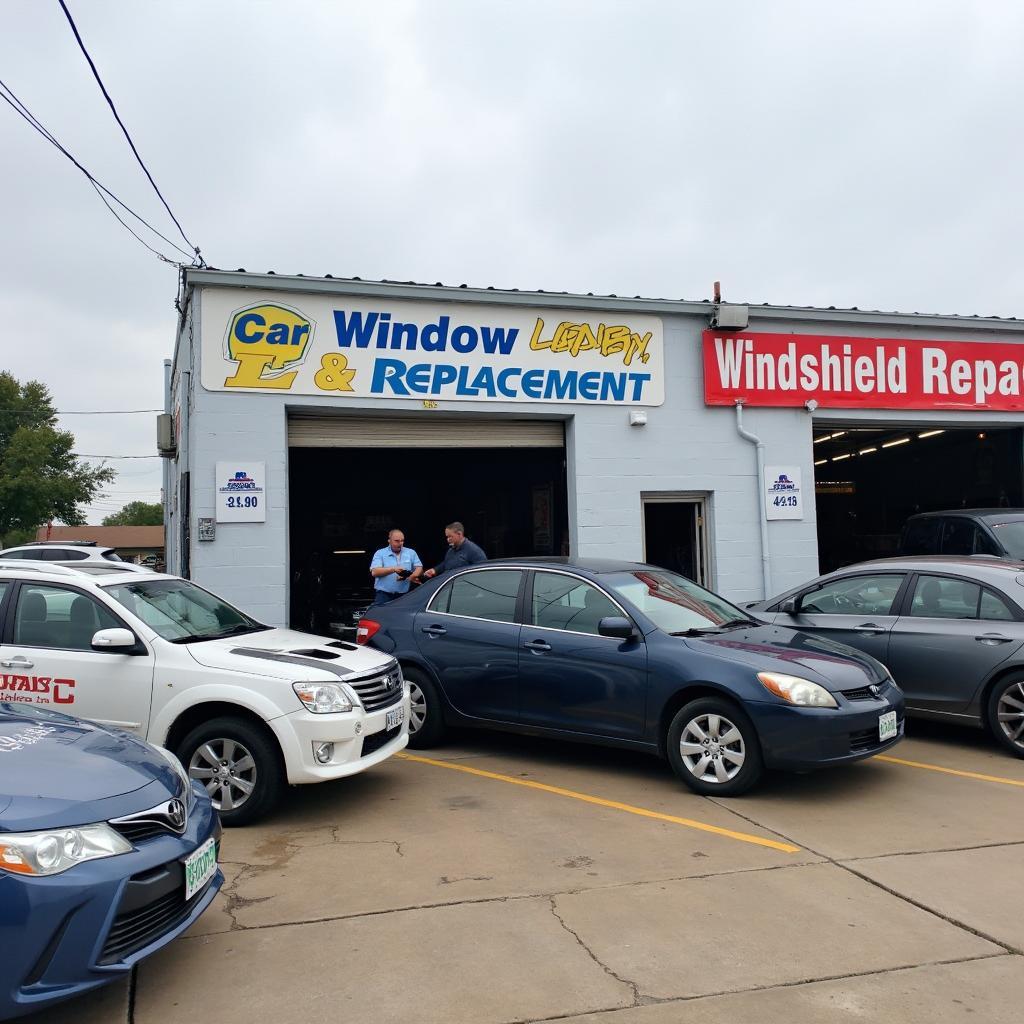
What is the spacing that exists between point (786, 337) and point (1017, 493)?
5293 mm

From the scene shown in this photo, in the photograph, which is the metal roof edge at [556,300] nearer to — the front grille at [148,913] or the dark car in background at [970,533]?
the dark car in background at [970,533]

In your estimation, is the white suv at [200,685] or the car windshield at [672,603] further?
the car windshield at [672,603]

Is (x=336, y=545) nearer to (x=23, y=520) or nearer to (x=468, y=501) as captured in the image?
(x=468, y=501)

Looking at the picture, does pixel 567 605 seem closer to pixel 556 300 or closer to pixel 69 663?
pixel 69 663

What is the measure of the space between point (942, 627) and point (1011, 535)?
3.62 metres

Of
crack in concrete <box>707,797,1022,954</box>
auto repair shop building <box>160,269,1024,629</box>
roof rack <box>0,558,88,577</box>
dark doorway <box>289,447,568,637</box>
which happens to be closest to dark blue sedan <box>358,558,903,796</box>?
crack in concrete <box>707,797,1022,954</box>

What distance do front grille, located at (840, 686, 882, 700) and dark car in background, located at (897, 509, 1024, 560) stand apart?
4.69 meters

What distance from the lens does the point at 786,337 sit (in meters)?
12.7

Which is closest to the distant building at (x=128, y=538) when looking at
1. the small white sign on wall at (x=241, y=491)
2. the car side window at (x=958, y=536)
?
the small white sign on wall at (x=241, y=491)

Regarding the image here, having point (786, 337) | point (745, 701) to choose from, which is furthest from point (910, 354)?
point (745, 701)

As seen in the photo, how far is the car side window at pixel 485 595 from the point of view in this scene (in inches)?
285

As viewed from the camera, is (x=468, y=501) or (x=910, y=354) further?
(x=468, y=501)

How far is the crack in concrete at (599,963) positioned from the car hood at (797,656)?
2348 millimetres

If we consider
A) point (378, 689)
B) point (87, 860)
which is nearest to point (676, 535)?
point (378, 689)
